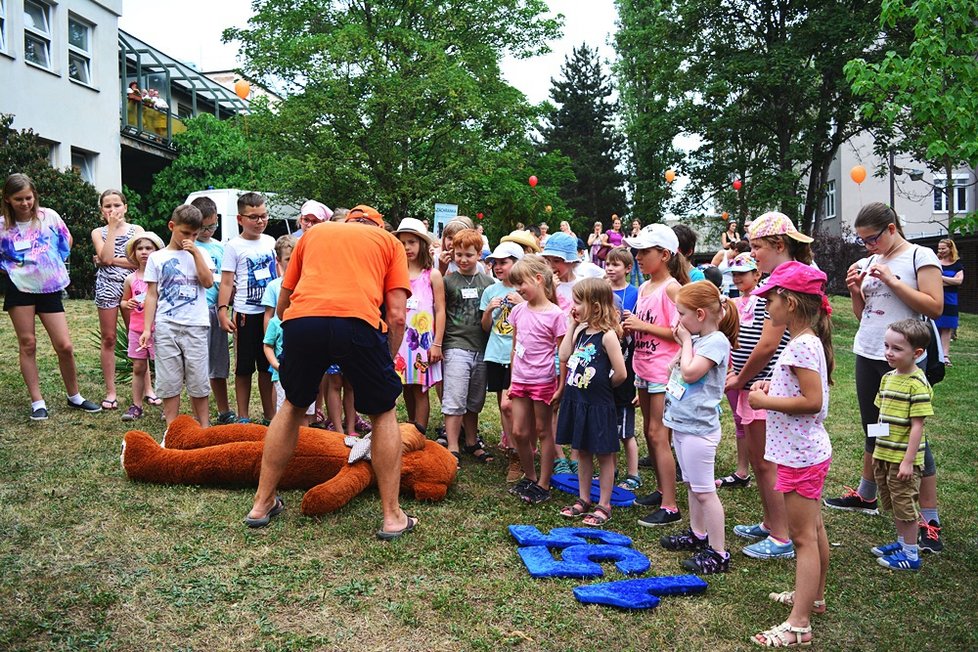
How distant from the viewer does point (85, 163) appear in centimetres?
2050

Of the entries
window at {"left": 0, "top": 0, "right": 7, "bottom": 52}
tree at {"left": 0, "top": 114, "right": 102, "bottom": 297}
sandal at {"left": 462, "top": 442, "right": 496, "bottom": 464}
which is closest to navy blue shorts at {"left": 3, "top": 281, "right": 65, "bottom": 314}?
sandal at {"left": 462, "top": 442, "right": 496, "bottom": 464}

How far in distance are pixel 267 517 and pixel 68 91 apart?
1877 cm

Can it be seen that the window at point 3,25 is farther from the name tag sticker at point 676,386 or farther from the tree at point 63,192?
the name tag sticker at point 676,386

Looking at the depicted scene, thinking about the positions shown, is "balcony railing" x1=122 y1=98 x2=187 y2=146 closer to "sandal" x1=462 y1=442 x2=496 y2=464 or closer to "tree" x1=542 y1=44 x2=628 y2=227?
"sandal" x1=462 y1=442 x2=496 y2=464

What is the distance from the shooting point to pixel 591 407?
4750 mm

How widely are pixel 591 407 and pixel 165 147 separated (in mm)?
24829

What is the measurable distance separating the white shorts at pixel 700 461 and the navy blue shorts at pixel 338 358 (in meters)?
1.63

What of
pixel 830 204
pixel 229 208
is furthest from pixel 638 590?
pixel 830 204

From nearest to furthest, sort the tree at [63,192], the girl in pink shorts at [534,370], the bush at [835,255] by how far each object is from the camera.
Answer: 1. the girl in pink shorts at [534,370]
2. the tree at [63,192]
3. the bush at [835,255]

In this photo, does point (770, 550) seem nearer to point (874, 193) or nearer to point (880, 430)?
point (880, 430)

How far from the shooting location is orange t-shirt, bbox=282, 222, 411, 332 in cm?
413

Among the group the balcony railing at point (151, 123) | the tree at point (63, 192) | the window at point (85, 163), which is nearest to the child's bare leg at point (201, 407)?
the tree at point (63, 192)

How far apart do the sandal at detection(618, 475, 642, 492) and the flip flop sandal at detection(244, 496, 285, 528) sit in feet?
7.84

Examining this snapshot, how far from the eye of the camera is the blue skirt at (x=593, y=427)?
469cm
